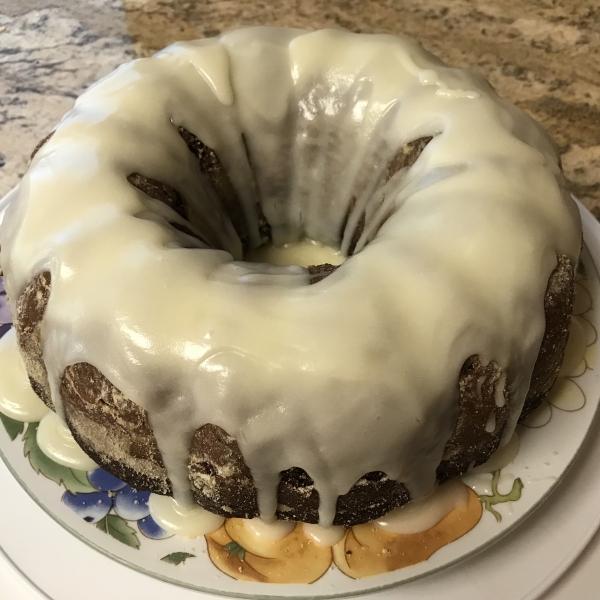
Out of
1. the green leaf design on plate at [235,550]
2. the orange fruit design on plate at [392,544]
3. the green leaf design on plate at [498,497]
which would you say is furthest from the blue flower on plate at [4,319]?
the green leaf design on plate at [498,497]

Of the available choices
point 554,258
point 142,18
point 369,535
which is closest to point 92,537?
point 369,535

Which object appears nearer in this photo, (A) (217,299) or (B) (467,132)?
(A) (217,299)

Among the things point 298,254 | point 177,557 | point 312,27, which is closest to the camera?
point 177,557

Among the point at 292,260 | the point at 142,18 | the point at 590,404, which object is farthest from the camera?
the point at 142,18

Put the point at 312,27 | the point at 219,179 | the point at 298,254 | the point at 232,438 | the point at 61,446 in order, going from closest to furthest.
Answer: the point at 232,438
the point at 61,446
the point at 219,179
the point at 298,254
the point at 312,27

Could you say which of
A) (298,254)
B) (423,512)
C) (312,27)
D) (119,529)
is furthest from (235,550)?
(312,27)

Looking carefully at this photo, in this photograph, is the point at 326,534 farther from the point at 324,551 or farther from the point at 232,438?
the point at 232,438

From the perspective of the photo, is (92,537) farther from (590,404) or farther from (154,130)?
(590,404)

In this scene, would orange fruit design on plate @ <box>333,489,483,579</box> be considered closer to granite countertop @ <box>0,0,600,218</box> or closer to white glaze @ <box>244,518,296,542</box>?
white glaze @ <box>244,518,296,542</box>

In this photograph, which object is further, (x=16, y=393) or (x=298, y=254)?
(x=298, y=254)
